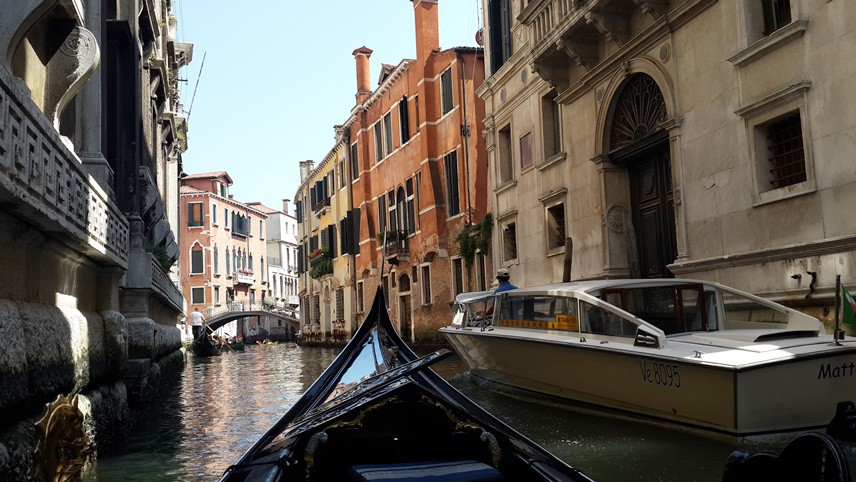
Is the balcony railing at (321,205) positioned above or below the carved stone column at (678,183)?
above

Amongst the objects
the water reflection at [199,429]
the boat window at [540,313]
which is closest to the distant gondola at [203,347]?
the water reflection at [199,429]

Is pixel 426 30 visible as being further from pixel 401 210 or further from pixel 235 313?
pixel 235 313

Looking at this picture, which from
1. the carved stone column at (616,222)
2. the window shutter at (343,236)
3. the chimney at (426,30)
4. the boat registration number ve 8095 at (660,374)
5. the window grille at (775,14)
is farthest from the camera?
the window shutter at (343,236)

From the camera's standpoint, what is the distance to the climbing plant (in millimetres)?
14891

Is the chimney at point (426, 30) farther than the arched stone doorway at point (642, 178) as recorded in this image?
Yes

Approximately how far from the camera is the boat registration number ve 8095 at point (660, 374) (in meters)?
5.00

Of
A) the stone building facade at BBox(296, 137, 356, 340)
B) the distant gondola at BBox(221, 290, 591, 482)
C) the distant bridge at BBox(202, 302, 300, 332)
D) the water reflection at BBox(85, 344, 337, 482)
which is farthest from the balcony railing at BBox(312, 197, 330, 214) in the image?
the distant gondola at BBox(221, 290, 591, 482)

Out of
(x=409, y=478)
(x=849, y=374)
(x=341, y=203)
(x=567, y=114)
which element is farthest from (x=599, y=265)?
(x=341, y=203)

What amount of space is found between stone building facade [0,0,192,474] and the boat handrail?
3445 mm

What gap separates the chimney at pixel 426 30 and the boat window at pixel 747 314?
13.3 m

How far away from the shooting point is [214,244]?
1612 inches

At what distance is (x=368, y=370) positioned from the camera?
441cm

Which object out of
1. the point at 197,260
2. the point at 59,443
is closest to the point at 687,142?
the point at 59,443

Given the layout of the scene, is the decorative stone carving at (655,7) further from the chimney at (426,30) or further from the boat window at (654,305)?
the chimney at (426,30)
